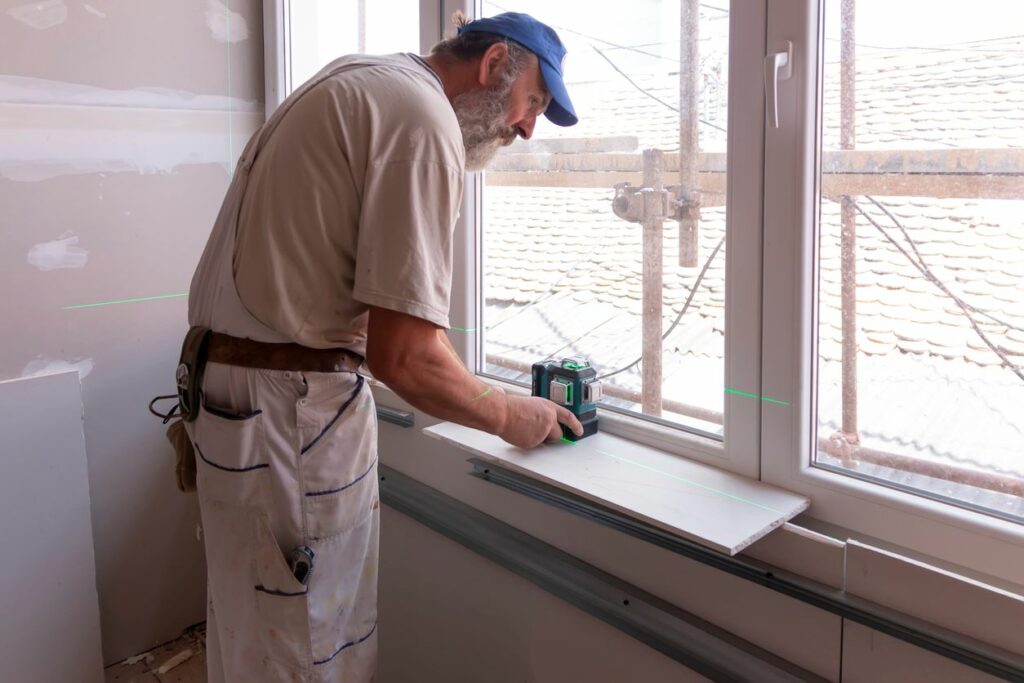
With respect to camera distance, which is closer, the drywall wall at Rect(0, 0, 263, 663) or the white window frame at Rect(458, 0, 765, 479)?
the white window frame at Rect(458, 0, 765, 479)

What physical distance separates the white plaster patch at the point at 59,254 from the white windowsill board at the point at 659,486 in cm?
131

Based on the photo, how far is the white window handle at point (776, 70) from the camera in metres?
1.40

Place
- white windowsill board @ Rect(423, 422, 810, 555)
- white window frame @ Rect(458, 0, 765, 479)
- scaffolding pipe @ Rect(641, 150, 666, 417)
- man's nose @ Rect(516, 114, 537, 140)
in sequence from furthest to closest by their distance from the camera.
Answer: scaffolding pipe @ Rect(641, 150, 666, 417)
man's nose @ Rect(516, 114, 537, 140)
white window frame @ Rect(458, 0, 765, 479)
white windowsill board @ Rect(423, 422, 810, 555)

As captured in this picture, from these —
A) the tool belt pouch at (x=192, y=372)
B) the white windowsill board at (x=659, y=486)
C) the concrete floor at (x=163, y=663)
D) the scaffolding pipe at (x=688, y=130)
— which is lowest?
the concrete floor at (x=163, y=663)

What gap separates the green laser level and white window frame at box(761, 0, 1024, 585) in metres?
0.41

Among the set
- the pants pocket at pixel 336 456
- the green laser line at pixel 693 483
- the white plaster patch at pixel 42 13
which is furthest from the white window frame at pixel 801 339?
the white plaster patch at pixel 42 13

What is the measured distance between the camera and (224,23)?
2.58 metres

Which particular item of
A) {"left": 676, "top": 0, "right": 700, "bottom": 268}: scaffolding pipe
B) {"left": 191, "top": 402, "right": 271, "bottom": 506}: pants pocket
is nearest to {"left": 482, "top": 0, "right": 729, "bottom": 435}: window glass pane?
{"left": 676, "top": 0, "right": 700, "bottom": 268}: scaffolding pipe

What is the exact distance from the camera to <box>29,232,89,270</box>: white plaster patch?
2.27 m

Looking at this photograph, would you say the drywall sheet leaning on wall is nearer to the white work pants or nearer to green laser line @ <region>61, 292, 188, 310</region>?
green laser line @ <region>61, 292, 188, 310</region>

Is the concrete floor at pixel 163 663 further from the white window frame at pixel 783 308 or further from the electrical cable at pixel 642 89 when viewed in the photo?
the electrical cable at pixel 642 89

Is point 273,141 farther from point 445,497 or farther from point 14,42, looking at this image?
point 14,42

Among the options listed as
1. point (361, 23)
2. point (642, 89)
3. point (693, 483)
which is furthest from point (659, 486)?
point (361, 23)

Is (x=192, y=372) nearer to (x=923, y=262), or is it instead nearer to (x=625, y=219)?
(x=625, y=219)
